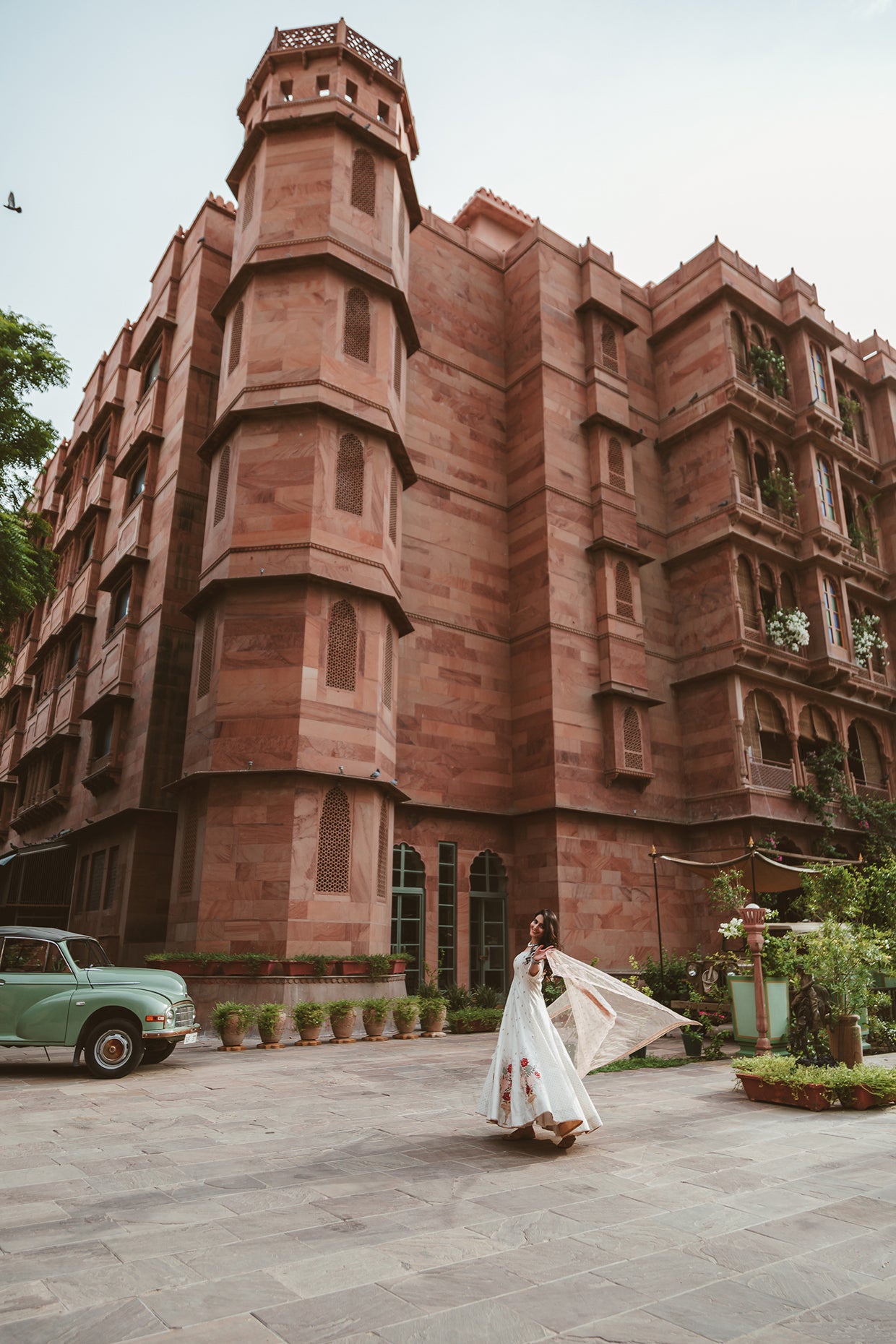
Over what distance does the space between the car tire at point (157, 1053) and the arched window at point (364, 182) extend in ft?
61.0

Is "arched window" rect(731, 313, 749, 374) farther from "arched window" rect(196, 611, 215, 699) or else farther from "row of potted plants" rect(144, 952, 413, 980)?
"row of potted plants" rect(144, 952, 413, 980)

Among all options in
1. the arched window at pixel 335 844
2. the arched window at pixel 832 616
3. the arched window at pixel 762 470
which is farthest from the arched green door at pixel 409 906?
the arched window at pixel 762 470

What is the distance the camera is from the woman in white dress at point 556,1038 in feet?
22.0

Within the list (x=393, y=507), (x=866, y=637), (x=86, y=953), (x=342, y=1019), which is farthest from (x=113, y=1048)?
(x=866, y=637)

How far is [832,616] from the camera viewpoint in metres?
27.7

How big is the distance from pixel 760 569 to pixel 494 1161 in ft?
76.3

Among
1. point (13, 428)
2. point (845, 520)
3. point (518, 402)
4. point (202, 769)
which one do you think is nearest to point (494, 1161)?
point (202, 769)

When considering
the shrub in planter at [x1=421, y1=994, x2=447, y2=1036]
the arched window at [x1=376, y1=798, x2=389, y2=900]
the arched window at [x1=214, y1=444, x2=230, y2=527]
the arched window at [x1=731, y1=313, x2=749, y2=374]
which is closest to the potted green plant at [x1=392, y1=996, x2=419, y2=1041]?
the shrub in planter at [x1=421, y1=994, x2=447, y2=1036]

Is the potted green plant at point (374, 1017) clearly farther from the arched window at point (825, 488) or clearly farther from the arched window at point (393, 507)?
the arched window at point (825, 488)

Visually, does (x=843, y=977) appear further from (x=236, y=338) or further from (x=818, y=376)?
(x=818, y=376)

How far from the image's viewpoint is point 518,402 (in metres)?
25.8

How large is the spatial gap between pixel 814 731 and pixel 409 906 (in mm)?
13717

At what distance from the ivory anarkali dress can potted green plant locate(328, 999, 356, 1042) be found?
7.11 meters

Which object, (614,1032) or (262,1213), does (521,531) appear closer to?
(614,1032)
